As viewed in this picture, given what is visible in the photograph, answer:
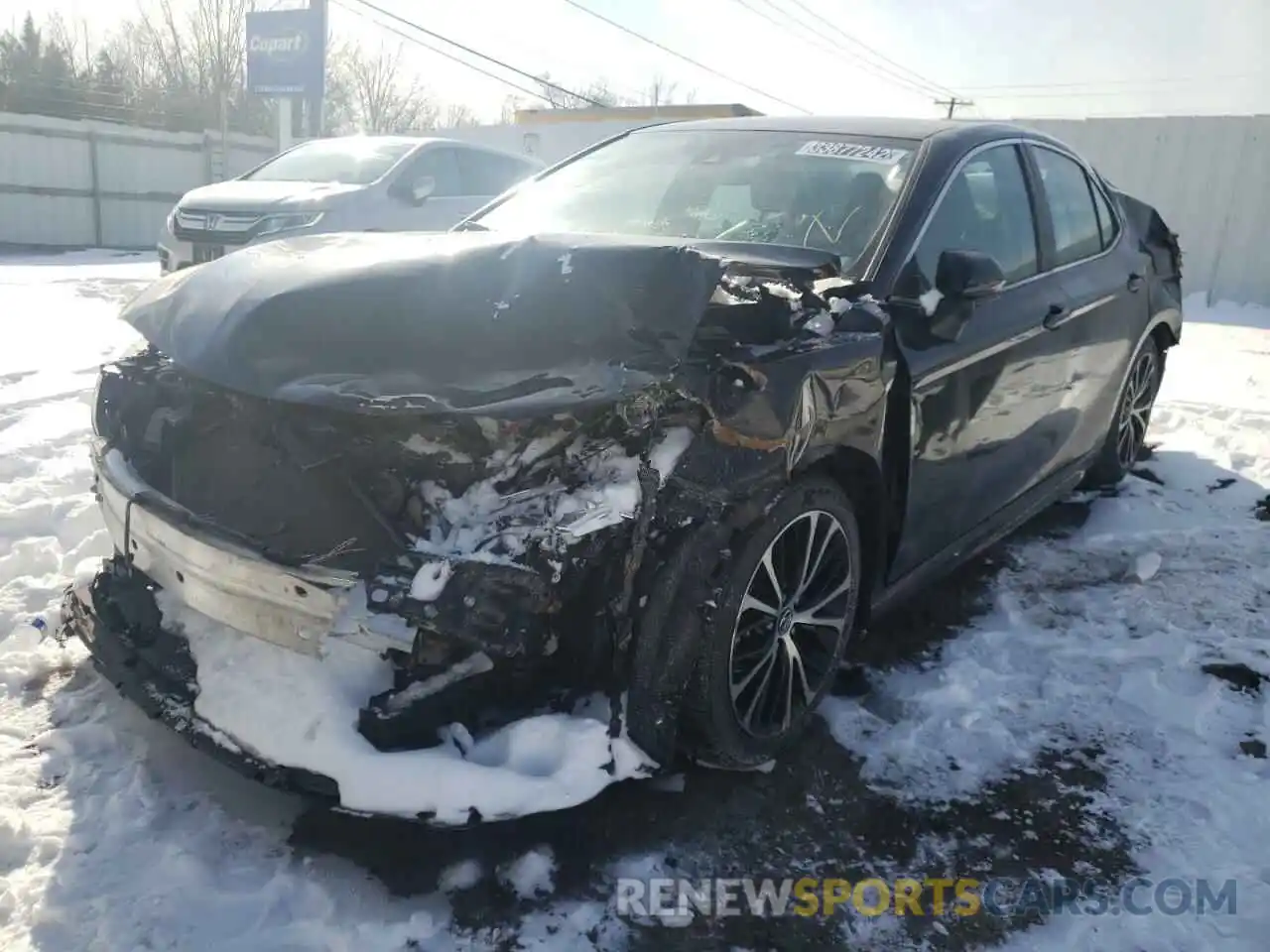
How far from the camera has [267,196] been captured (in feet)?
26.6

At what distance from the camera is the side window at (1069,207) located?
4.00m

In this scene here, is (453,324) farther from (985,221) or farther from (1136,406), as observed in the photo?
(1136,406)

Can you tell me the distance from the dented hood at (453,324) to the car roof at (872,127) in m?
1.41

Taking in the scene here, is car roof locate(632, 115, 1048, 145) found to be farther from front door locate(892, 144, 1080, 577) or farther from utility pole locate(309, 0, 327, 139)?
utility pole locate(309, 0, 327, 139)

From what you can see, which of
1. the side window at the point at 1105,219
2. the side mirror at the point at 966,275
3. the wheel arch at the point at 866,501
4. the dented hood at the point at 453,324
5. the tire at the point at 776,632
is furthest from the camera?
the side window at the point at 1105,219

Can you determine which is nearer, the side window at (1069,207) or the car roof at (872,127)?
the car roof at (872,127)

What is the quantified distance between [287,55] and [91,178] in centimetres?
435

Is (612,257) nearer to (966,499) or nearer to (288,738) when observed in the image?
(288,738)

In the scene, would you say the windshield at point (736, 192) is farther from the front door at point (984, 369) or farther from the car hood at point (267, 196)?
the car hood at point (267, 196)

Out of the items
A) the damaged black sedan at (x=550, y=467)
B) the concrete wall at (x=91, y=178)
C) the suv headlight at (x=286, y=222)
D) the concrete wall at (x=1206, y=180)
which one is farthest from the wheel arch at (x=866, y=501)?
the concrete wall at (x=91, y=178)

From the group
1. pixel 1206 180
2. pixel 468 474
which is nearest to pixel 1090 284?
pixel 468 474

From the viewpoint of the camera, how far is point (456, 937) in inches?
82.4

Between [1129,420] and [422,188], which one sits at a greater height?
[422,188]

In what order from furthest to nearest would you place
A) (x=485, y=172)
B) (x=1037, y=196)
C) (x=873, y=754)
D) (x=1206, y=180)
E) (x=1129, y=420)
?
1. (x=1206, y=180)
2. (x=485, y=172)
3. (x=1129, y=420)
4. (x=1037, y=196)
5. (x=873, y=754)
